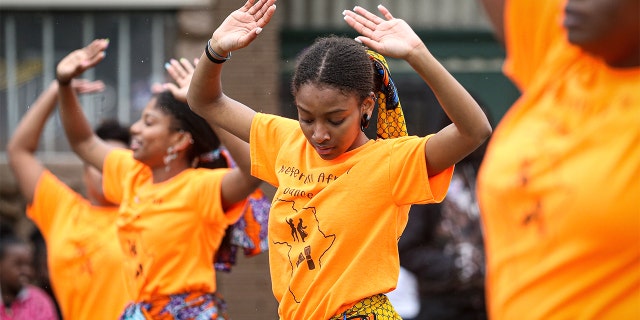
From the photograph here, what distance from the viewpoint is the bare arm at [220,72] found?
12.9ft

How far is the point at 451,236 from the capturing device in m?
6.84

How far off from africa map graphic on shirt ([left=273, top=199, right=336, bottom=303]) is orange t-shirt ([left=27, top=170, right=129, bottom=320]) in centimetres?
197

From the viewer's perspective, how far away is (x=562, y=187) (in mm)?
2168

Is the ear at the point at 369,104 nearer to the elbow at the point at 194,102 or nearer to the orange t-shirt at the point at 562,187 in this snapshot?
the elbow at the point at 194,102

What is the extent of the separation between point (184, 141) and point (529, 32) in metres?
2.98

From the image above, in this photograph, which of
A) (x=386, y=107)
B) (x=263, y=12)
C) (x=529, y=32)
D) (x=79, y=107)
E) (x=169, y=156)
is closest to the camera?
(x=529, y=32)

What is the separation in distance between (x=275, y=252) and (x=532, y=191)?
1713 mm

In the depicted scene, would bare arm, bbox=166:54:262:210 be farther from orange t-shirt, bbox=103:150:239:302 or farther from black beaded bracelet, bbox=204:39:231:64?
black beaded bracelet, bbox=204:39:231:64

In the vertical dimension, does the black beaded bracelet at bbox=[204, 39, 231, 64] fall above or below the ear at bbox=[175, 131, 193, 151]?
above

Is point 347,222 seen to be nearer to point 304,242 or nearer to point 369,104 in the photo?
point 304,242

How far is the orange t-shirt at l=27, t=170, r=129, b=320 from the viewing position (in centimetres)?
569

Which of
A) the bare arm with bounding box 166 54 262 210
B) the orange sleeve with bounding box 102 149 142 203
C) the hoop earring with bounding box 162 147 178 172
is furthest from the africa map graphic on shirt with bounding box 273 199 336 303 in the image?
the orange sleeve with bounding box 102 149 142 203

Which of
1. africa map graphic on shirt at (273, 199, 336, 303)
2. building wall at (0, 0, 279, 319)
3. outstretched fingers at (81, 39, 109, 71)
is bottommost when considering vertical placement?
building wall at (0, 0, 279, 319)

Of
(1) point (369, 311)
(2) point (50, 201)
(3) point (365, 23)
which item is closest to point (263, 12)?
(3) point (365, 23)
